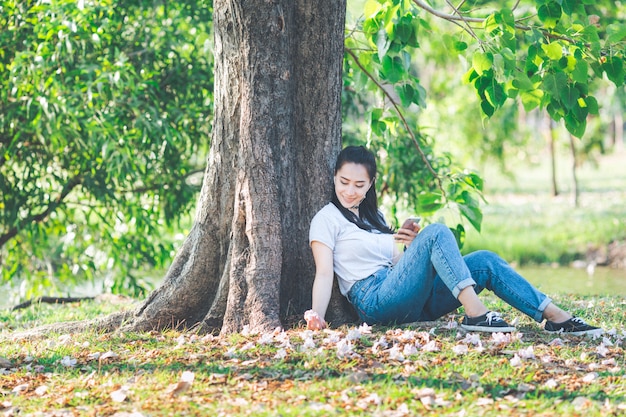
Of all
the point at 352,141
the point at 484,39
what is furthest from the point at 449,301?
the point at 352,141

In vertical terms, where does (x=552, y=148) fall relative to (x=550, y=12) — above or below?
below

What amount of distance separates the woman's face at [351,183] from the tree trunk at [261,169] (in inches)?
6.1

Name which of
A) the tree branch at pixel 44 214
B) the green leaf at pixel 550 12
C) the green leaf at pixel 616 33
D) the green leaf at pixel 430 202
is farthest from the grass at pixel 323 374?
the tree branch at pixel 44 214

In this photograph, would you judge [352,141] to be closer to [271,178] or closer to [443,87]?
[271,178]

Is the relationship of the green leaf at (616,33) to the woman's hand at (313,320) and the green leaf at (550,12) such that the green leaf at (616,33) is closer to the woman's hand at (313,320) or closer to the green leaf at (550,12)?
the green leaf at (550,12)

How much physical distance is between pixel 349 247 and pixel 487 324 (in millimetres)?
978

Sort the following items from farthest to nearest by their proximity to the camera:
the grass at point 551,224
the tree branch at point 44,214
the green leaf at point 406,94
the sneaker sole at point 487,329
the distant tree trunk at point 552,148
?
the distant tree trunk at point 552,148, the grass at point 551,224, the tree branch at point 44,214, the green leaf at point 406,94, the sneaker sole at point 487,329

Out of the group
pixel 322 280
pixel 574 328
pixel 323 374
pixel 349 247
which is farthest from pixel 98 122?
pixel 574 328

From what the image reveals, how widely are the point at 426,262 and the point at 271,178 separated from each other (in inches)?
42.4

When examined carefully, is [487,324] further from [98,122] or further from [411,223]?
[98,122]

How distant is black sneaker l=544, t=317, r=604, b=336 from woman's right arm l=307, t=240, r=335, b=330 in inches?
53.4

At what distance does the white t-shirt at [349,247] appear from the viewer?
511 centimetres

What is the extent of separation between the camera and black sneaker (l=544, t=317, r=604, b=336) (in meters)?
4.84

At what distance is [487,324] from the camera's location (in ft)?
15.6
